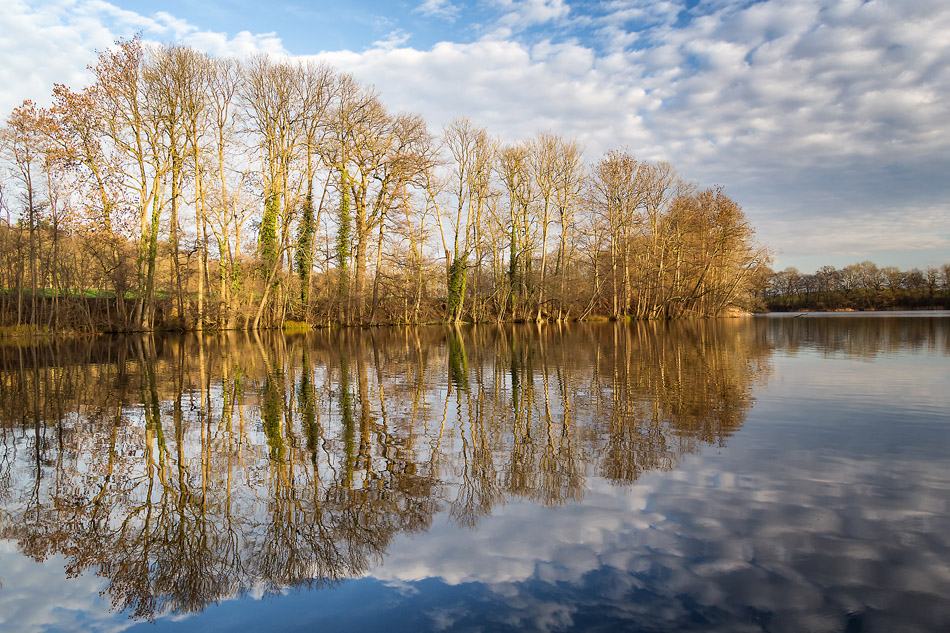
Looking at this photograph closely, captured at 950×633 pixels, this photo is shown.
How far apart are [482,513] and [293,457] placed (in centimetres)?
244

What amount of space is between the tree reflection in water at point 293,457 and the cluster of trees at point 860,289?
82.7 meters

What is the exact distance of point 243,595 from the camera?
3236mm

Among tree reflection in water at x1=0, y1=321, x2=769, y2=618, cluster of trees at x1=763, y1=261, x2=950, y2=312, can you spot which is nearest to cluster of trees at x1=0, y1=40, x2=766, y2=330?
tree reflection in water at x1=0, y1=321, x2=769, y2=618

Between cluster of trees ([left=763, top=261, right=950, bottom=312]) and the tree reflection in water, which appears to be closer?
the tree reflection in water

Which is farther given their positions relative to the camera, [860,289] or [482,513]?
[860,289]

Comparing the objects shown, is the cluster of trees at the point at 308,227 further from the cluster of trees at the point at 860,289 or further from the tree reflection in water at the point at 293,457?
the cluster of trees at the point at 860,289

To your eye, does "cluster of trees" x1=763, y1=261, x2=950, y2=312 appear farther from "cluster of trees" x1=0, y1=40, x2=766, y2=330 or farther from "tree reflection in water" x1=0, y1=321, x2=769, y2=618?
"tree reflection in water" x1=0, y1=321, x2=769, y2=618

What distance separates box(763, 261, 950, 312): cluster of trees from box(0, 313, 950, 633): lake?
277ft

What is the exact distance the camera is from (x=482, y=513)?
430 centimetres

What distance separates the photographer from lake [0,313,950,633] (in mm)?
3020

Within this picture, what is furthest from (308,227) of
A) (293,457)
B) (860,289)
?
(860,289)

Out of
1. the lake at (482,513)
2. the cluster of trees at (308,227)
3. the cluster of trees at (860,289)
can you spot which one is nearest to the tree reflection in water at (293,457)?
the lake at (482,513)

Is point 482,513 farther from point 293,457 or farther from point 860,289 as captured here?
point 860,289

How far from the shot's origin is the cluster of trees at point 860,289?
87812mm
